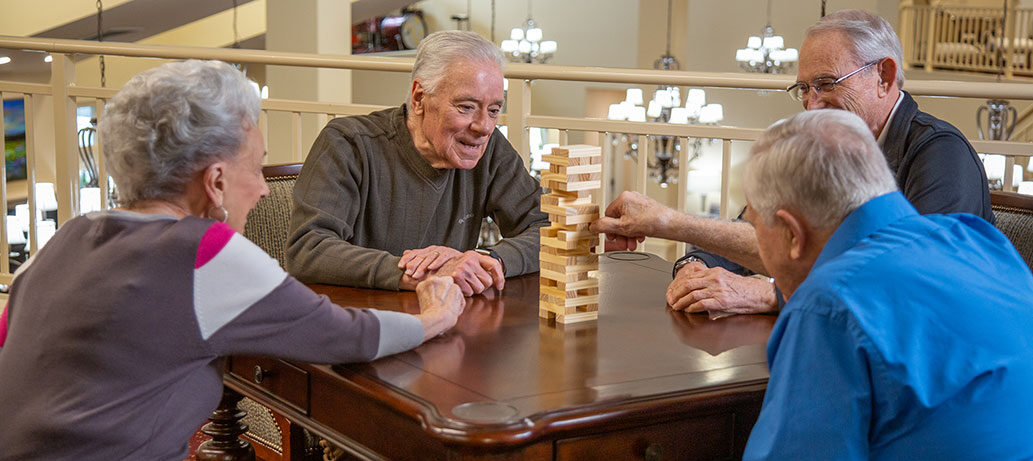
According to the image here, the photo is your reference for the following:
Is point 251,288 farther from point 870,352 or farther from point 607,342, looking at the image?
point 870,352

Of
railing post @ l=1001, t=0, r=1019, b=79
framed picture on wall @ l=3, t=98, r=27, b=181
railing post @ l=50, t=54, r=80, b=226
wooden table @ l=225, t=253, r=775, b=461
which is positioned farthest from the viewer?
railing post @ l=1001, t=0, r=1019, b=79

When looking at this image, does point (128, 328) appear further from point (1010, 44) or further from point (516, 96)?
point (1010, 44)

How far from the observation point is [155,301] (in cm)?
139

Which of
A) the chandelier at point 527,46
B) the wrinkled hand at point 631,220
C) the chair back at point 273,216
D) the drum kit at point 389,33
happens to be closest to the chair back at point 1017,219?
the wrinkled hand at point 631,220

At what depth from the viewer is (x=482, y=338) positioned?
1738mm

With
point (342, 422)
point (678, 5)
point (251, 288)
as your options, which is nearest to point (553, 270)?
point (342, 422)

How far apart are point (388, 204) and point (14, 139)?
30.4 ft

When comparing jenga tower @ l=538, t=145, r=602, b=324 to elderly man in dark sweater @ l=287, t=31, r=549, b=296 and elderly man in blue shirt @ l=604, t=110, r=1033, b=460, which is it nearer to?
elderly man in dark sweater @ l=287, t=31, r=549, b=296

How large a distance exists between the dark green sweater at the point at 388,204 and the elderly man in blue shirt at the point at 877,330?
1041 mm

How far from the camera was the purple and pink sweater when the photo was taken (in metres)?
1.39

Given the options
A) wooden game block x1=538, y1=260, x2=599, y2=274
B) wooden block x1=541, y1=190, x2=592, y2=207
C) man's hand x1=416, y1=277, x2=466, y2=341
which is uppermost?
wooden block x1=541, y1=190, x2=592, y2=207

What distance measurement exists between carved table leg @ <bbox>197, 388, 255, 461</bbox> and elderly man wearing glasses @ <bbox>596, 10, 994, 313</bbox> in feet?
2.71

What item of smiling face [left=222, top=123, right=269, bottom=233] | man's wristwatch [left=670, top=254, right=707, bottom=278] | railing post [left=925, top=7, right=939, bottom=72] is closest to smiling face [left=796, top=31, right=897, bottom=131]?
man's wristwatch [left=670, top=254, right=707, bottom=278]

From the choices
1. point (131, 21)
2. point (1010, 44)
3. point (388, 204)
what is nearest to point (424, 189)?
point (388, 204)
